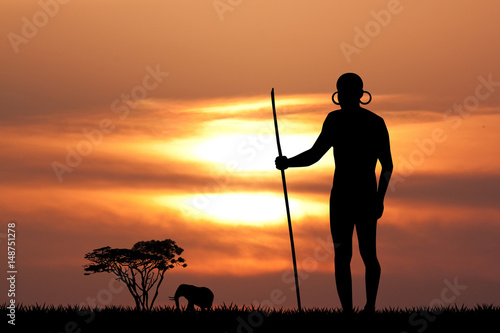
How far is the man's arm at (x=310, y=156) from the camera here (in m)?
14.1

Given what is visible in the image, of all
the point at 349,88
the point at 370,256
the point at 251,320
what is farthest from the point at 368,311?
the point at 349,88

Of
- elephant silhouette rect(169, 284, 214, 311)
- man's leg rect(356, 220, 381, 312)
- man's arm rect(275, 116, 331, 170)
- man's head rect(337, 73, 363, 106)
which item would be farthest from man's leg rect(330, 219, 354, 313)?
elephant silhouette rect(169, 284, 214, 311)

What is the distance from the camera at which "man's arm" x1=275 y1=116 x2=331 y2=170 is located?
14.1 m

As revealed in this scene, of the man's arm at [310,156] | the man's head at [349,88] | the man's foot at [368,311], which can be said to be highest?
the man's head at [349,88]

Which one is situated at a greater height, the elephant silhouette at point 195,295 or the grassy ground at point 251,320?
the elephant silhouette at point 195,295

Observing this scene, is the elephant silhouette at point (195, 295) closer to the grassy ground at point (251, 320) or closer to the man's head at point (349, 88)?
the grassy ground at point (251, 320)

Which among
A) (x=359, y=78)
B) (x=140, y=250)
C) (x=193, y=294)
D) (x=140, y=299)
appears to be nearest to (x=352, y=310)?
(x=359, y=78)

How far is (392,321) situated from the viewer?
13.8 metres

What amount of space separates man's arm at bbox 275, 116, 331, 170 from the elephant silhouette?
1057 centimetres

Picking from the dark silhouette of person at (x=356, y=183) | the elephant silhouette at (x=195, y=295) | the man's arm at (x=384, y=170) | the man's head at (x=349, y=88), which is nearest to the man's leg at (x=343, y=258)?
the dark silhouette of person at (x=356, y=183)

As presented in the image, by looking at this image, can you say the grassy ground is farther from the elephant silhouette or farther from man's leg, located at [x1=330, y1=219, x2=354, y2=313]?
the elephant silhouette

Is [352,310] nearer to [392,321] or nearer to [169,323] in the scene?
[392,321]

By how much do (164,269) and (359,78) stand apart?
149 ft

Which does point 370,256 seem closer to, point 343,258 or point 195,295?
point 343,258
